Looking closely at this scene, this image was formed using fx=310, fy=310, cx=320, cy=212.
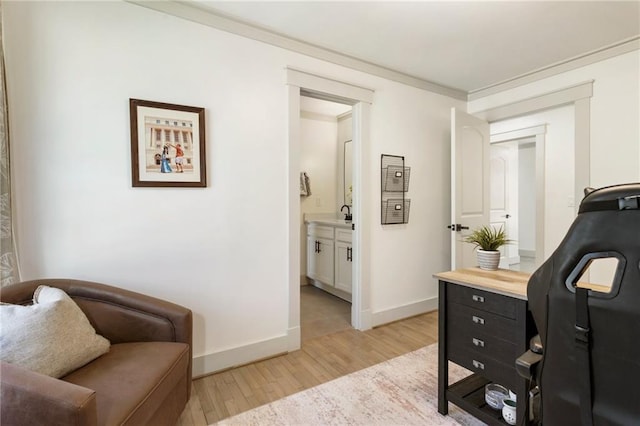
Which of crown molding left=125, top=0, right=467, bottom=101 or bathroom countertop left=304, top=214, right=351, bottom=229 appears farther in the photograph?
bathroom countertop left=304, top=214, right=351, bottom=229

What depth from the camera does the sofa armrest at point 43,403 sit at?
917 mm

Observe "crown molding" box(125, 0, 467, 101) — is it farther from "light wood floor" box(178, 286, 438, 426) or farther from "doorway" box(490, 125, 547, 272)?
"doorway" box(490, 125, 547, 272)

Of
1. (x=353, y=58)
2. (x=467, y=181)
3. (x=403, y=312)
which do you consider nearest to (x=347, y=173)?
(x=467, y=181)

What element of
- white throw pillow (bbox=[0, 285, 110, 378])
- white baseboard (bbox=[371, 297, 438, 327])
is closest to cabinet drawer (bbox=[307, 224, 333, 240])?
white baseboard (bbox=[371, 297, 438, 327])

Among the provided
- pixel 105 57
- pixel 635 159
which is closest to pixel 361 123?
pixel 105 57

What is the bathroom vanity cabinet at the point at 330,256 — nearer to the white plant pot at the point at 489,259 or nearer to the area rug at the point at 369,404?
the area rug at the point at 369,404

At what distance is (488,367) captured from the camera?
1543 mm

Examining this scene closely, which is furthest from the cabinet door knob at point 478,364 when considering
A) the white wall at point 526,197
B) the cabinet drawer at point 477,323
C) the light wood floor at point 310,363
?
the white wall at point 526,197

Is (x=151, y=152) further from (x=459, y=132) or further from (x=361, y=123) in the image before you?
(x=459, y=132)

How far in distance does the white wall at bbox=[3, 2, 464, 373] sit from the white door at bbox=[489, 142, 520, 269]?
13.6ft

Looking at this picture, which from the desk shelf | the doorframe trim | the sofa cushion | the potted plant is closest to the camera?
the sofa cushion

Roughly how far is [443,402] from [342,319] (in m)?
1.56

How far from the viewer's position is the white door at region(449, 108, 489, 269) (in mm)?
3121

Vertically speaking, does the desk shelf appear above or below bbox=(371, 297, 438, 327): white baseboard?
above
